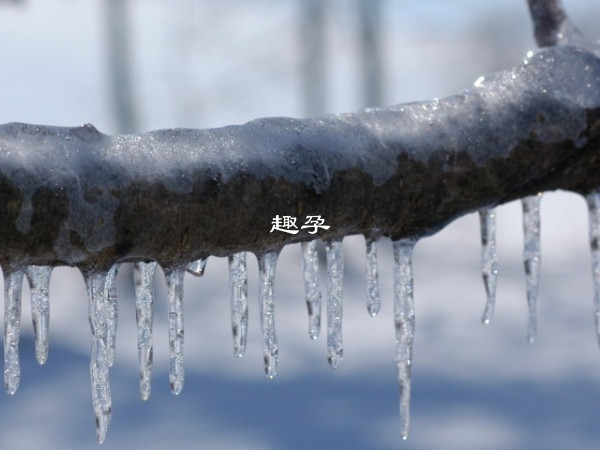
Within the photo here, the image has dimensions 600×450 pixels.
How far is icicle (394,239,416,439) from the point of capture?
1.95m

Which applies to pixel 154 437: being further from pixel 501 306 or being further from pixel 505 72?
pixel 505 72

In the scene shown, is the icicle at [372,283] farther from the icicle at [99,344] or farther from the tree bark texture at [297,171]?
the icicle at [99,344]

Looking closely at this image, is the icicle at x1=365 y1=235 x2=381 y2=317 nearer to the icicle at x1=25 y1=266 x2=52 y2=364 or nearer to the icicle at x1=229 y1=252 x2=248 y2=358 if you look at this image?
the icicle at x1=229 y1=252 x2=248 y2=358

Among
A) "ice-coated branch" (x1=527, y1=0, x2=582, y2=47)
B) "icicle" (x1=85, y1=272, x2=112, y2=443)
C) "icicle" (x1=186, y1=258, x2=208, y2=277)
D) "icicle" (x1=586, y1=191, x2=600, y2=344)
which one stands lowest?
"icicle" (x1=85, y1=272, x2=112, y2=443)

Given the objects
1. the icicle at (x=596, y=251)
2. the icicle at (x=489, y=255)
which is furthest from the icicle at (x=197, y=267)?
the icicle at (x=596, y=251)

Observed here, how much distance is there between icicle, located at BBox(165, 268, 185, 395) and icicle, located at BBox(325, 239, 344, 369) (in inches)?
12.3

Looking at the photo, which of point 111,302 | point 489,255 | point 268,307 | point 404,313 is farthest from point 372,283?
point 111,302

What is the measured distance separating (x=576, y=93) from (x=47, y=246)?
3.55 feet

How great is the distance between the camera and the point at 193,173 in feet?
5.01

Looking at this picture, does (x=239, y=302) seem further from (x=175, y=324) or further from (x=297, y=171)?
(x=297, y=171)

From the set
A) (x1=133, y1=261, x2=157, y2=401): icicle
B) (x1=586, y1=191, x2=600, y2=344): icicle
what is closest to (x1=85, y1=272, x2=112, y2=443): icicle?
(x1=133, y1=261, x2=157, y2=401): icicle

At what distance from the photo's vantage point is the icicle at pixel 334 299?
6.39 feet

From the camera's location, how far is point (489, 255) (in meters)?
2.34

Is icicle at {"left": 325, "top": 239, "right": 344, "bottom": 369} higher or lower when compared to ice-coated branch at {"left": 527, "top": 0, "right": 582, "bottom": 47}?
lower
